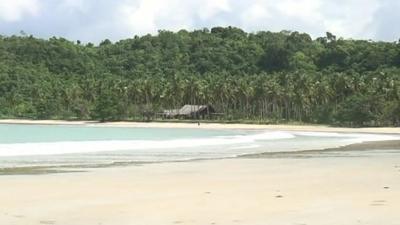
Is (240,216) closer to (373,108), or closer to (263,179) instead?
(263,179)

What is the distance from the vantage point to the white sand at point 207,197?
34.1ft

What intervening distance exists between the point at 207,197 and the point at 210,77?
338 feet

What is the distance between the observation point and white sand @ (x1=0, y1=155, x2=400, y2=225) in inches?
409

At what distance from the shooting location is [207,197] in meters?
13.1

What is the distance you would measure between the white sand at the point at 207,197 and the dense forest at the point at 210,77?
64189 millimetres

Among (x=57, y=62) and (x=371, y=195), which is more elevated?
(x=57, y=62)

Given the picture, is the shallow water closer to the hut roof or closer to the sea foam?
the sea foam

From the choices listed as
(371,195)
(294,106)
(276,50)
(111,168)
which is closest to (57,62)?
(276,50)

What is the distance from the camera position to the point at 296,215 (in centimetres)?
1056

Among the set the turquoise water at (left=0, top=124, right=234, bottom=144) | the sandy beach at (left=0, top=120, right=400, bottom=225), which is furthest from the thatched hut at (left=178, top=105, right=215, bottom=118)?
the sandy beach at (left=0, top=120, right=400, bottom=225)

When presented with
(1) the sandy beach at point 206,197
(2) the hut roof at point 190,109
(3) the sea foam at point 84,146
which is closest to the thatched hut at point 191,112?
(2) the hut roof at point 190,109

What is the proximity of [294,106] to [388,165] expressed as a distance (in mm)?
77690

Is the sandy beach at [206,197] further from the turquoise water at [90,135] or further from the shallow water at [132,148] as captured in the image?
the turquoise water at [90,135]

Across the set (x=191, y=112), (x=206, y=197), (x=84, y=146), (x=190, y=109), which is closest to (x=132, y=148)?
(x=84, y=146)
